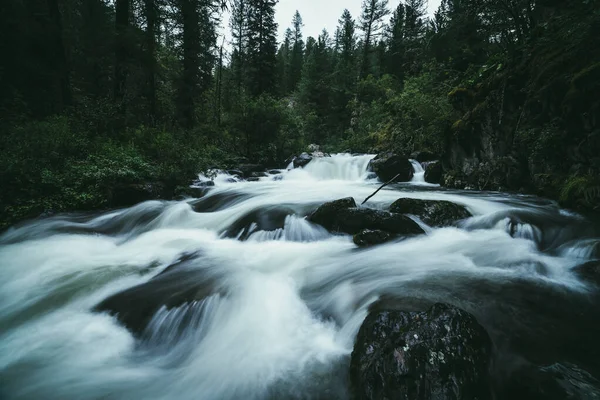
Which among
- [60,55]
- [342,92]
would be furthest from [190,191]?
[342,92]

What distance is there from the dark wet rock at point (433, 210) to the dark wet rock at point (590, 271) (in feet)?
7.63

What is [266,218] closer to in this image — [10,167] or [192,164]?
[192,164]

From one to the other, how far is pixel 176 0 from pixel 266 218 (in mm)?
13077

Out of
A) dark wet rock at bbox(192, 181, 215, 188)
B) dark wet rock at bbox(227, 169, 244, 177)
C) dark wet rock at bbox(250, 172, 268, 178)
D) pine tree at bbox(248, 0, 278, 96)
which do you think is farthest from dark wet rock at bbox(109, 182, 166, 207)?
pine tree at bbox(248, 0, 278, 96)

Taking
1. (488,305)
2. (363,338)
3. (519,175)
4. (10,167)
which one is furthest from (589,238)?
(10,167)

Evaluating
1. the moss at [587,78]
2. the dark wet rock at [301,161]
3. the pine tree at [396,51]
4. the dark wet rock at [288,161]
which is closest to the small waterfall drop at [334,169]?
the dark wet rock at [301,161]

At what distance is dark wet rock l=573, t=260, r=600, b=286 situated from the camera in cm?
389

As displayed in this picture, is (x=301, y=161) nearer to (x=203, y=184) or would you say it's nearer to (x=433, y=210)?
(x=203, y=184)

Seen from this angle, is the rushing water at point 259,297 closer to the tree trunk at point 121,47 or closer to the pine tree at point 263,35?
the tree trunk at point 121,47

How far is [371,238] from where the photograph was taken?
5.61 meters

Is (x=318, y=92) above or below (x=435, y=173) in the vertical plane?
above

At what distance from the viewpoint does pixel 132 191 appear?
846 centimetres

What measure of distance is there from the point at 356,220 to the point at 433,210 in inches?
72.7

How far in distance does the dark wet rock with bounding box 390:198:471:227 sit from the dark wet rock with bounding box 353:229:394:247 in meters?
1.30
